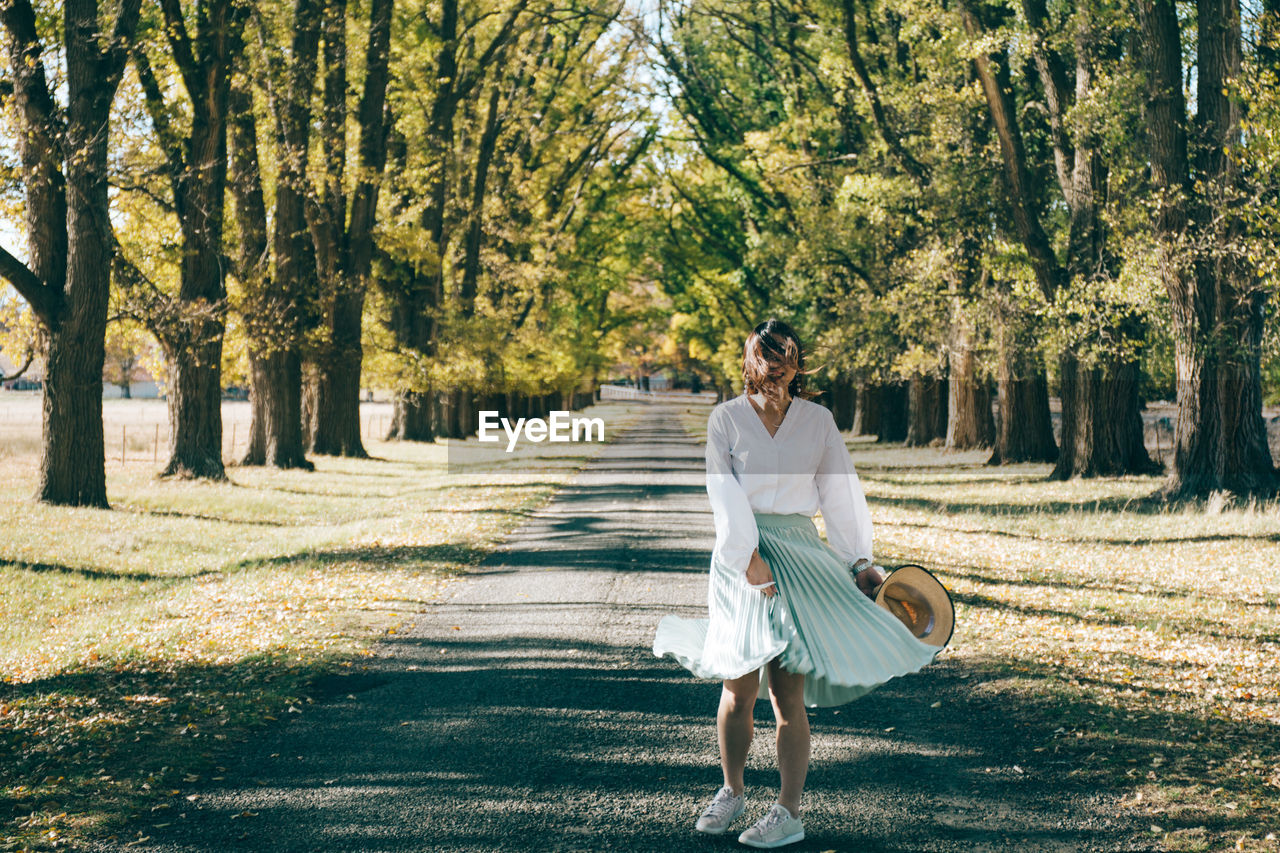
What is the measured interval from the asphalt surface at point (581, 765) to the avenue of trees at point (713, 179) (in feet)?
25.6

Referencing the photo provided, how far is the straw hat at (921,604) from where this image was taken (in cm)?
454

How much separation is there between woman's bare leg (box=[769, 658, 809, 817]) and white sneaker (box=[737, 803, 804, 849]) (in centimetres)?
4

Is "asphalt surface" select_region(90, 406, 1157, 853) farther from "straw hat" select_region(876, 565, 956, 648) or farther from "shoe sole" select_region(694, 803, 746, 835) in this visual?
"straw hat" select_region(876, 565, 956, 648)

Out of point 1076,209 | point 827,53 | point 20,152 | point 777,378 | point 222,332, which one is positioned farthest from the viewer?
point 827,53

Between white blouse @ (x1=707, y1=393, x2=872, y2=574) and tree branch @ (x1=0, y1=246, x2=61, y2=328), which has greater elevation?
tree branch @ (x1=0, y1=246, x2=61, y2=328)

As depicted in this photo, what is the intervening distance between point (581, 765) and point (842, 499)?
1944mm

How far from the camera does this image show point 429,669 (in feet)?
24.1

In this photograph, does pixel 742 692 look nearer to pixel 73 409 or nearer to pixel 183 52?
pixel 73 409

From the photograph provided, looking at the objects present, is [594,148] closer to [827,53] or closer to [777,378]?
[827,53]

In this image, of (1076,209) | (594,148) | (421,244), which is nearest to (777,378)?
(1076,209)

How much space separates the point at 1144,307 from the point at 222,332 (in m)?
17.0

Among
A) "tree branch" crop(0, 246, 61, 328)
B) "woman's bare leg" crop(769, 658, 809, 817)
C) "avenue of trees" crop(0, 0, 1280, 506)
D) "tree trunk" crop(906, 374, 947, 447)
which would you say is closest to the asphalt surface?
"woman's bare leg" crop(769, 658, 809, 817)

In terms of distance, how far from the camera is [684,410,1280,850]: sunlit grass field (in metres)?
5.19

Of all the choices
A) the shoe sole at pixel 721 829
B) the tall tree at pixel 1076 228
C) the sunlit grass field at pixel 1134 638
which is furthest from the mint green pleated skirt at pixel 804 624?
the tall tree at pixel 1076 228
